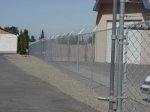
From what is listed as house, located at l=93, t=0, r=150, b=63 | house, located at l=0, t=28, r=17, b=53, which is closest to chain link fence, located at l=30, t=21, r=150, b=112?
house, located at l=93, t=0, r=150, b=63

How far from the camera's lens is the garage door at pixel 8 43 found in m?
85.9

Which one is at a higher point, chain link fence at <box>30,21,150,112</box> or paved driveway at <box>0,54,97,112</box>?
chain link fence at <box>30,21,150,112</box>

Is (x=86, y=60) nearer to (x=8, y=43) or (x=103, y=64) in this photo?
(x=103, y=64)

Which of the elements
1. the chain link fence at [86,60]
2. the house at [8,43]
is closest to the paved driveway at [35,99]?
the chain link fence at [86,60]

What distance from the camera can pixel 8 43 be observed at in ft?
291

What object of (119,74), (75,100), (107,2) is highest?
(107,2)

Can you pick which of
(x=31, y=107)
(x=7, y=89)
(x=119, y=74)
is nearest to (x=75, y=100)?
(x=31, y=107)

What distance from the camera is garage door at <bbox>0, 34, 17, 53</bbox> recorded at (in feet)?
282

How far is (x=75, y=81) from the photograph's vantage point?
1962 cm

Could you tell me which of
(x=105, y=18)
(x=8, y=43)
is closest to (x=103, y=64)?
(x=105, y=18)

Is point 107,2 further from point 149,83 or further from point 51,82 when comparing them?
point 149,83

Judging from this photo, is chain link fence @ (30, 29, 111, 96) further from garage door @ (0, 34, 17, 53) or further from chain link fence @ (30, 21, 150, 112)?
garage door @ (0, 34, 17, 53)

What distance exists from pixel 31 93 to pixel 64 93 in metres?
1.01

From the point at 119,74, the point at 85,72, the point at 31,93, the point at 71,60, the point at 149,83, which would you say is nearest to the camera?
the point at 119,74
